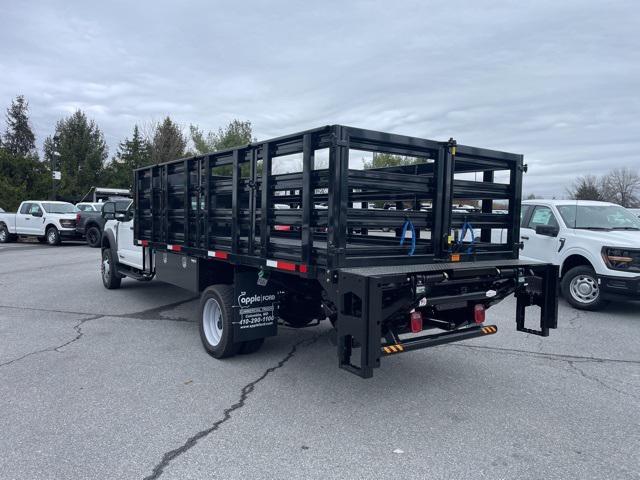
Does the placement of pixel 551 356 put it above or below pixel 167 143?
below

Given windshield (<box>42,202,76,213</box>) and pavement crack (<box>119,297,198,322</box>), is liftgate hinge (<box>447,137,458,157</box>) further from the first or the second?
windshield (<box>42,202,76,213</box>)

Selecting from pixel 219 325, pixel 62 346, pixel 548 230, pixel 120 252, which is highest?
pixel 548 230

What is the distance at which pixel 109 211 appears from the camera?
945 cm

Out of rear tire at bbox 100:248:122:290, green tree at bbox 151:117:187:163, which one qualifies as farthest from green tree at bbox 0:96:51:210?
rear tire at bbox 100:248:122:290

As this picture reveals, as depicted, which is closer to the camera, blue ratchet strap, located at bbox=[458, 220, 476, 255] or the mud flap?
blue ratchet strap, located at bbox=[458, 220, 476, 255]

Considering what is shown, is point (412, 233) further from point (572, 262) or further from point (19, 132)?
point (19, 132)

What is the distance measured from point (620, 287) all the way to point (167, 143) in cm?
3860

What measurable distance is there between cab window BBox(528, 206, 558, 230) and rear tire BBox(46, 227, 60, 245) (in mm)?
18273

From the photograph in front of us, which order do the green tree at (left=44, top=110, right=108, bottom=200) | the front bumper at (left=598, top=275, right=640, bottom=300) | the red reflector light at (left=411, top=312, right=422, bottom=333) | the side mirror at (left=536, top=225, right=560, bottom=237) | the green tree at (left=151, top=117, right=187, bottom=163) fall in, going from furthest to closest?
the green tree at (left=44, top=110, right=108, bottom=200)
the green tree at (left=151, top=117, right=187, bottom=163)
the side mirror at (left=536, top=225, right=560, bottom=237)
the front bumper at (left=598, top=275, right=640, bottom=300)
the red reflector light at (left=411, top=312, right=422, bottom=333)

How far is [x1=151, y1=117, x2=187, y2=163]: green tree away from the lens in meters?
40.6

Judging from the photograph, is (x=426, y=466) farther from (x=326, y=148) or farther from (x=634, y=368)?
(x=634, y=368)

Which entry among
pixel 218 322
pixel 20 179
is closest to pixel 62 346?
pixel 218 322

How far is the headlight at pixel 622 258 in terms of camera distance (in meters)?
7.67

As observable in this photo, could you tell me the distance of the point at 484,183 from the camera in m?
5.02
